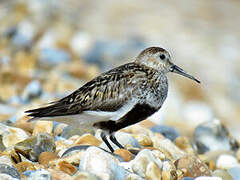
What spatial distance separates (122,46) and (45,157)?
12.2m

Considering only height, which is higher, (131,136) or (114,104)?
(114,104)

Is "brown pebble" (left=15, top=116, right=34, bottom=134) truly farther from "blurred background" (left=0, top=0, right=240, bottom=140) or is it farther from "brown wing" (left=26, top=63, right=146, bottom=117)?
"blurred background" (left=0, top=0, right=240, bottom=140)

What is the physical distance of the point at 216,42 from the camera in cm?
1898

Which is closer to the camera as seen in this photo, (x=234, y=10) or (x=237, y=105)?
(x=237, y=105)

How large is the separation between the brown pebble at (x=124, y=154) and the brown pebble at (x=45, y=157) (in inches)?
27.0

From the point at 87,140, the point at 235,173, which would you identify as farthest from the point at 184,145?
the point at 87,140

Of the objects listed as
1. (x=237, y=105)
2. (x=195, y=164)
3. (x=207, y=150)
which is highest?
(x=195, y=164)

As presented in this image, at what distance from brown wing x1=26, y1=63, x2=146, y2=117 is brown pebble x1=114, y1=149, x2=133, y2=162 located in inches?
18.0

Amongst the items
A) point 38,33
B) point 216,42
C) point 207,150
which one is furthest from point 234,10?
point 207,150

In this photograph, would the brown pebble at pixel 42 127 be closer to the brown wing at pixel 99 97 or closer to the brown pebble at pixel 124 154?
the brown wing at pixel 99 97

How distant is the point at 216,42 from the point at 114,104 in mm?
13259

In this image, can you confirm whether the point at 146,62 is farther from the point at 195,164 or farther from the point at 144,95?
the point at 195,164

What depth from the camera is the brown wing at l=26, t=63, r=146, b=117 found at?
245 inches

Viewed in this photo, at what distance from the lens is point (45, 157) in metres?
5.84
